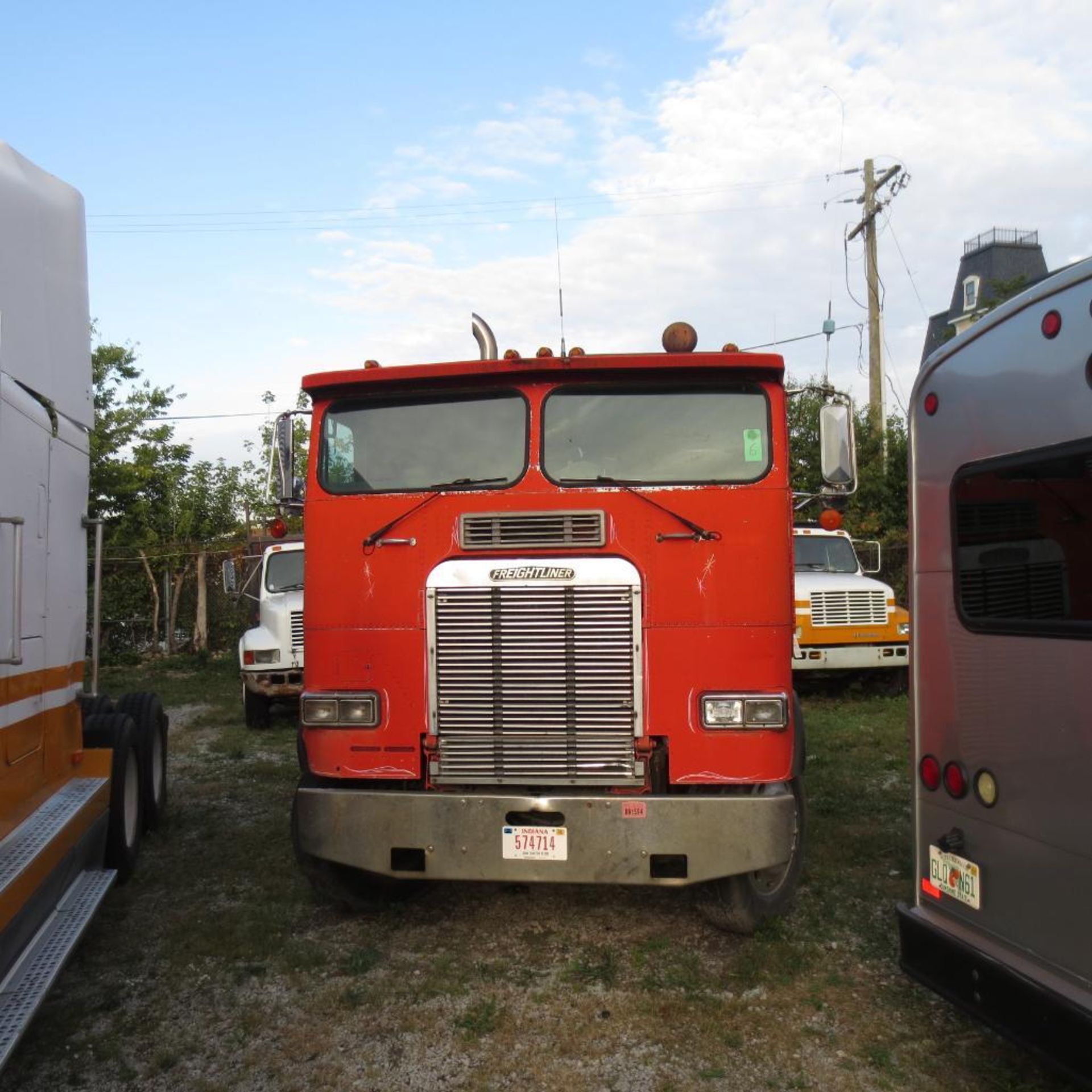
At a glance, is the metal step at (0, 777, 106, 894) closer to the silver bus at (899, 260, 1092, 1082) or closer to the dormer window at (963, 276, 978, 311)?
the silver bus at (899, 260, 1092, 1082)

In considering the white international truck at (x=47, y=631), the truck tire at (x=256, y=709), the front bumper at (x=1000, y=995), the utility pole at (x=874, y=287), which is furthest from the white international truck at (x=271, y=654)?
the utility pole at (x=874, y=287)

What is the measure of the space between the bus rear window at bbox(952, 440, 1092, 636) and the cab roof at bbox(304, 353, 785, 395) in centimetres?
140

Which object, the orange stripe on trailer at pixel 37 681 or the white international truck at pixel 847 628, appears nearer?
the orange stripe on trailer at pixel 37 681

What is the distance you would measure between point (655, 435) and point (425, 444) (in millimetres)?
1095

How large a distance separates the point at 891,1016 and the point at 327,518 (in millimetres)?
3146

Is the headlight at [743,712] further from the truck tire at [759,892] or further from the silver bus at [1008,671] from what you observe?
the silver bus at [1008,671]

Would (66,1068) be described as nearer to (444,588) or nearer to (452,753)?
(452,753)

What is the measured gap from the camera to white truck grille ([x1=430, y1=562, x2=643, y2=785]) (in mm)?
4348

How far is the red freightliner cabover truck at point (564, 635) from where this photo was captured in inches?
166

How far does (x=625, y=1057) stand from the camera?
3582mm

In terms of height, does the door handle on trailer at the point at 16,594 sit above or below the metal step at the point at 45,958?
above

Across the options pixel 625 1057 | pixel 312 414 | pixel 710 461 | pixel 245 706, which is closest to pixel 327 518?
pixel 312 414

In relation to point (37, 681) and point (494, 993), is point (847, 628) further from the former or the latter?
point (37, 681)

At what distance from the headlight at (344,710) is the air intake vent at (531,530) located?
2.72ft
